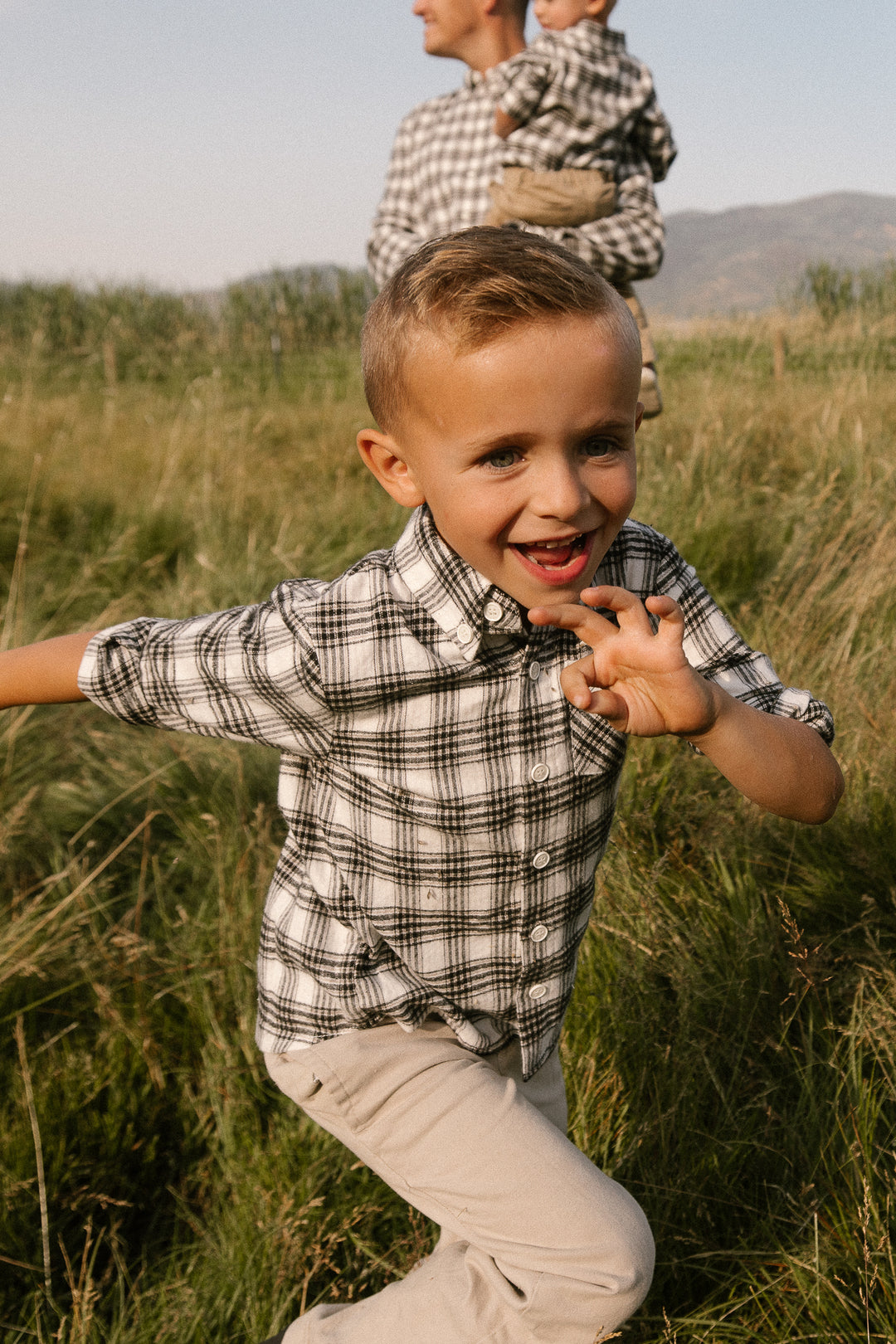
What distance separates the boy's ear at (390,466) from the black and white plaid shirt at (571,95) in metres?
1.94

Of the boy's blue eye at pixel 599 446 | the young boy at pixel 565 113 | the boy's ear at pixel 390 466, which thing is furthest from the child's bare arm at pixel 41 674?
the young boy at pixel 565 113

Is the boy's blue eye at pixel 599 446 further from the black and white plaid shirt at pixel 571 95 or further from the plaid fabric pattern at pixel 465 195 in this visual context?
the black and white plaid shirt at pixel 571 95

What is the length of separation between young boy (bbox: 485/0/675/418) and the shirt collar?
5.76 feet

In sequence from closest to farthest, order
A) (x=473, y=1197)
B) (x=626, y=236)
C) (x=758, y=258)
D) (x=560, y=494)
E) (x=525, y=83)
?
(x=560, y=494), (x=473, y=1197), (x=525, y=83), (x=626, y=236), (x=758, y=258)

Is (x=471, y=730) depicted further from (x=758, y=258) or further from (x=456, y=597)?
(x=758, y=258)

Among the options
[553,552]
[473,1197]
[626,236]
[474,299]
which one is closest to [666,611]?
[553,552]

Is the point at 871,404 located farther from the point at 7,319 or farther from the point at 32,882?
the point at 7,319

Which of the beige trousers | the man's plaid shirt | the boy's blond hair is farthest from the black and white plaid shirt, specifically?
the beige trousers

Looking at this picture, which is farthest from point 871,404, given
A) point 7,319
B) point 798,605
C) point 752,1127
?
point 7,319

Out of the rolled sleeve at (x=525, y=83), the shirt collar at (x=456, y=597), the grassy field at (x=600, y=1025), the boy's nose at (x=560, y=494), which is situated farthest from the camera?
the rolled sleeve at (x=525, y=83)

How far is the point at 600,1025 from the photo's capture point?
1940mm

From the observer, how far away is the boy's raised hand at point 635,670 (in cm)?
121

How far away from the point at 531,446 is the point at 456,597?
0.75 feet

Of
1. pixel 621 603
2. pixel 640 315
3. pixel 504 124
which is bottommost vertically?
pixel 640 315
